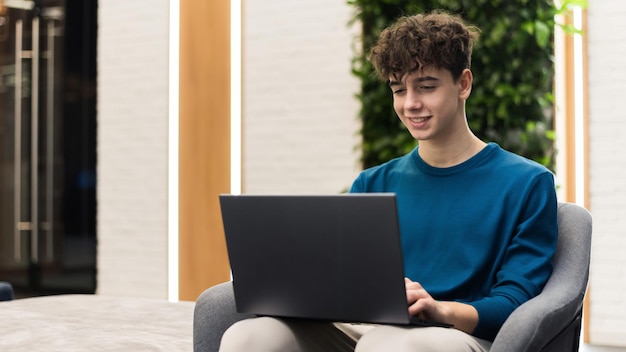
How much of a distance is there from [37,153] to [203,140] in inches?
54.5

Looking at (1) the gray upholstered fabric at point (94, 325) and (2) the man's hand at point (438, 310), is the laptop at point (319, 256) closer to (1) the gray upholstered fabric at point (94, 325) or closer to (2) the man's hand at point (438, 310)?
(2) the man's hand at point (438, 310)

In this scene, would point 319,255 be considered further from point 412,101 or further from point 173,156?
point 173,156

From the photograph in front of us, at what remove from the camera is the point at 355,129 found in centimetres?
421

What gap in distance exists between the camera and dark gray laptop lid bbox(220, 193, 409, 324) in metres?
1.33

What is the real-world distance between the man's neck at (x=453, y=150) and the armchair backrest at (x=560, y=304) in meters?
0.29

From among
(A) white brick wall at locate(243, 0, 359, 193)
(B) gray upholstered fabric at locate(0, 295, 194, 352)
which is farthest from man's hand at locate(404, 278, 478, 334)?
(A) white brick wall at locate(243, 0, 359, 193)

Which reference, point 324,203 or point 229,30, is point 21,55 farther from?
point 324,203

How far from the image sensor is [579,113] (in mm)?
3865

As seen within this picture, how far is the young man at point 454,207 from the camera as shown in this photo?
158 centimetres

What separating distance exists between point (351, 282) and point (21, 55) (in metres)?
4.50

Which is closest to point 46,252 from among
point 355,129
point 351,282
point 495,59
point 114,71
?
point 114,71

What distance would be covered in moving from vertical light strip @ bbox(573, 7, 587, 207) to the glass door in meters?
3.08

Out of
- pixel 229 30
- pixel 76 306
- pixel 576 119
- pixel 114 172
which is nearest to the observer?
pixel 76 306

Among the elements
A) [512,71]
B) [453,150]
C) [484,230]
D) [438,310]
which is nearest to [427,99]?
[453,150]
